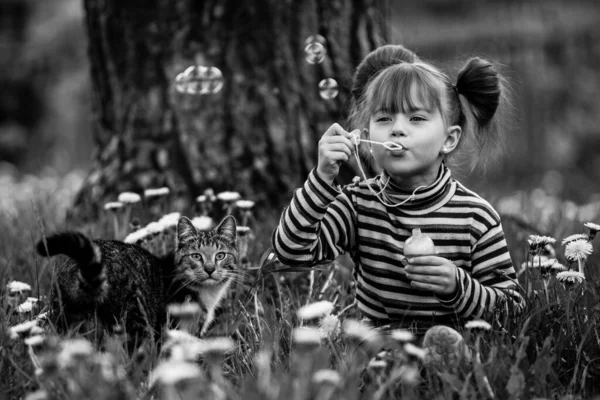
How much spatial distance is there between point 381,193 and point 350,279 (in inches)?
27.4

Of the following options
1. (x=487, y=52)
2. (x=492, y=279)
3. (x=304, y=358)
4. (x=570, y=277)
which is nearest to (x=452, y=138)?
(x=492, y=279)

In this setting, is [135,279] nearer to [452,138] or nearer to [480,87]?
[452,138]

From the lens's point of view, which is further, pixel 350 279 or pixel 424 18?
pixel 424 18

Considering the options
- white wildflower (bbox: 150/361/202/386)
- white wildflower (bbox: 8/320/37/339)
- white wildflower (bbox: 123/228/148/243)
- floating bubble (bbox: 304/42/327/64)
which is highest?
floating bubble (bbox: 304/42/327/64)

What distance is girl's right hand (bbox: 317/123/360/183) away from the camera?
Result: 7.86ft

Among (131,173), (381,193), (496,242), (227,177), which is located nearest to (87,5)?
(131,173)

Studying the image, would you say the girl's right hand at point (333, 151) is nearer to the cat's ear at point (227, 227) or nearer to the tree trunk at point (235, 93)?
the cat's ear at point (227, 227)

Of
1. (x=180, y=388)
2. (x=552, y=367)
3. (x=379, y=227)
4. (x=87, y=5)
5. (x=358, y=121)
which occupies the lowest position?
(x=552, y=367)

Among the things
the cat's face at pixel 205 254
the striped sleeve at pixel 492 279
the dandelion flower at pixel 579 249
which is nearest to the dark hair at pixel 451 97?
the striped sleeve at pixel 492 279

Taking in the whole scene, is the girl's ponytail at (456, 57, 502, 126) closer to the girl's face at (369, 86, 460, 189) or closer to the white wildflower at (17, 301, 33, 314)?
the girl's face at (369, 86, 460, 189)

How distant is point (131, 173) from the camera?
3.98 m

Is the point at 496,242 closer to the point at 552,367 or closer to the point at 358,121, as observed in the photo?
the point at 552,367

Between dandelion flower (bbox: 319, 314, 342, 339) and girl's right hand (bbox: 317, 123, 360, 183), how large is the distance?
467 mm

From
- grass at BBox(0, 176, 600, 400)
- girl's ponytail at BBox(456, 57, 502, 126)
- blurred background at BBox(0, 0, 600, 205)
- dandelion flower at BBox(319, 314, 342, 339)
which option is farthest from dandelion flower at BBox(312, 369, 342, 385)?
blurred background at BBox(0, 0, 600, 205)
